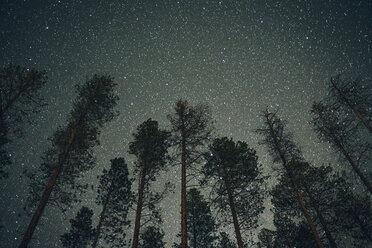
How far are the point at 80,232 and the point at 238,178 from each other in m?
16.2

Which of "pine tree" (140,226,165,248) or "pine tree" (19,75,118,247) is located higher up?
"pine tree" (19,75,118,247)

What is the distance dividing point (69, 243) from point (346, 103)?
25.9m

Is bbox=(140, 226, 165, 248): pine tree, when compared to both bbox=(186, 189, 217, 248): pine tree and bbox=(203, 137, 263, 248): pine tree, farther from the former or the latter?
bbox=(203, 137, 263, 248): pine tree

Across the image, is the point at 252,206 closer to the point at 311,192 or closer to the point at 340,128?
the point at 311,192

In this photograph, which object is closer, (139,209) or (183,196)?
(183,196)

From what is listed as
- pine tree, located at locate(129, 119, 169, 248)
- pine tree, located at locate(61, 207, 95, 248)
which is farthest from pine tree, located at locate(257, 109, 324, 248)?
pine tree, located at locate(61, 207, 95, 248)

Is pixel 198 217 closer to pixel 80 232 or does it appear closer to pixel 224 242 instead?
pixel 224 242

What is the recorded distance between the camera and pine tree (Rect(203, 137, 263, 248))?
11.1 meters

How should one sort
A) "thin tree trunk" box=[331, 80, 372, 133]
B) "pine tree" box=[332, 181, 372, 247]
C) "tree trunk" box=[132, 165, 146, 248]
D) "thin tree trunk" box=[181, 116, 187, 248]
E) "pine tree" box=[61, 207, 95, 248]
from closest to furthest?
"thin tree trunk" box=[181, 116, 187, 248], "tree trunk" box=[132, 165, 146, 248], "thin tree trunk" box=[331, 80, 372, 133], "pine tree" box=[332, 181, 372, 247], "pine tree" box=[61, 207, 95, 248]

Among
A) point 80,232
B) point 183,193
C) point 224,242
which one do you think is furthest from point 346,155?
point 80,232

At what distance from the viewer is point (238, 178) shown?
11.5 metres

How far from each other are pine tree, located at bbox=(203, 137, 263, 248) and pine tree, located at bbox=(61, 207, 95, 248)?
542 inches

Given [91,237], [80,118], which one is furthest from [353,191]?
[91,237]

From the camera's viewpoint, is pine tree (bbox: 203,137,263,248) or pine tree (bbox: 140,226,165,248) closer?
pine tree (bbox: 203,137,263,248)
